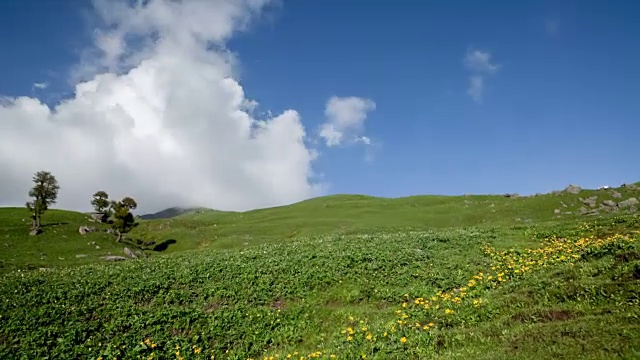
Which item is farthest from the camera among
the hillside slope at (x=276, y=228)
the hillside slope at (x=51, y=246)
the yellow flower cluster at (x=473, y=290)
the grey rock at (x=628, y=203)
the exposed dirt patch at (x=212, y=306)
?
the grey rock at (x=628, y=203)

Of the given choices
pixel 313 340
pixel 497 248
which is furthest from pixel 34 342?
pixel 497 248

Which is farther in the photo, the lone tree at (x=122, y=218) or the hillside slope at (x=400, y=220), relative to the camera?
the lone tree at (x=122, y=218)

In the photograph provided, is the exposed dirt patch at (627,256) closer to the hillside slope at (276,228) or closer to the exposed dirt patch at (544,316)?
the exposed dirt patch at (544,316)

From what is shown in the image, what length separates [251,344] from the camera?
58.1 ft

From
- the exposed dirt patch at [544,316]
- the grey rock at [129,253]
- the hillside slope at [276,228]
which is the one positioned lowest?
the exposed dirt patch at [544,316]

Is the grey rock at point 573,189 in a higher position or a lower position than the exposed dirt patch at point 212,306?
higher

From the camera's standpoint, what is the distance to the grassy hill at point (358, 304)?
489 inches

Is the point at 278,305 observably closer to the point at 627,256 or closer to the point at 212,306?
the point at 212,306

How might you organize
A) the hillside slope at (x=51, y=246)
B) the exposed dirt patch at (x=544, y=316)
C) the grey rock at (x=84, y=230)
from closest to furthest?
the exposed dirt patch at (x=544, y=316)
the hillside slope at (x=51, y=246)
the grey rock at (x=84, y=230)

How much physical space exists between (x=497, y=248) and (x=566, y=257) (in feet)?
24.9

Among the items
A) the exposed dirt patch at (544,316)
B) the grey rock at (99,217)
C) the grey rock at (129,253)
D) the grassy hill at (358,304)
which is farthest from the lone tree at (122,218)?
the exposed dirt patch at (544,316)

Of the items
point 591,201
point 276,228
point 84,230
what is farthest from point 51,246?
point 591,201

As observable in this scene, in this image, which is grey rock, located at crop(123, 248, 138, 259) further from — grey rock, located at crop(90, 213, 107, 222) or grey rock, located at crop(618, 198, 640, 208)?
grey rock, located at crop(618, 198, 640, 208)

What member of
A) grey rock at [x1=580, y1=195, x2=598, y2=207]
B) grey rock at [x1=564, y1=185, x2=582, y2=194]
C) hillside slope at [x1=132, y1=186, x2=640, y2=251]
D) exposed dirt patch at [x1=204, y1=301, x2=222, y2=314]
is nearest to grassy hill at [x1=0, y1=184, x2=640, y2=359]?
exposed dirt patch at [x1=204, y1=301, x2=222, y2=314]
